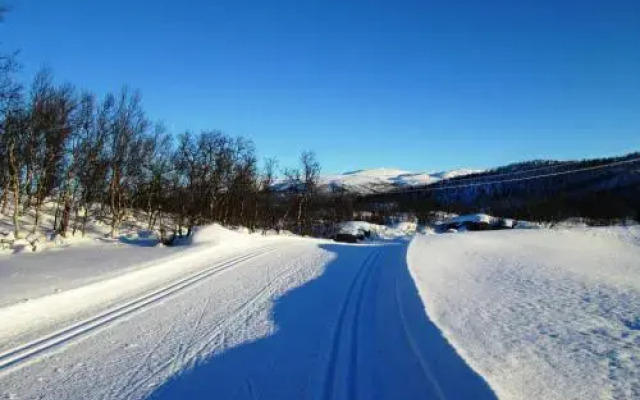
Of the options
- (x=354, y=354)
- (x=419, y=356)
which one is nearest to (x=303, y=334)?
(x=354, y=354)

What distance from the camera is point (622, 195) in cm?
13375

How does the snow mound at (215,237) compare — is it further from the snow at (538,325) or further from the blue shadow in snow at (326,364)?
the blue shadow in snow at (326,364)

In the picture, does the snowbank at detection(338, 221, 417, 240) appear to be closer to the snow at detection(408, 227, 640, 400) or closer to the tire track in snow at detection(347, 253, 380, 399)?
the snow at detection(408, 227, 640, 400)

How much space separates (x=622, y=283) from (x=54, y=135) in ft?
103

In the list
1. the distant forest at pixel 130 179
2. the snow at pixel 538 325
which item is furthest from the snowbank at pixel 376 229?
the snow at pixel 538 325

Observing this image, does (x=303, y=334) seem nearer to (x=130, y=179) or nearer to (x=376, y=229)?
(x=130, y=179)

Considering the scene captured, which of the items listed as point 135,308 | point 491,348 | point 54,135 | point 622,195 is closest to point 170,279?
point 135,308

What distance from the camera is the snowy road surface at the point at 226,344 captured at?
5.91 meters

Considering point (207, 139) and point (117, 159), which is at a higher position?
point (207, 139)

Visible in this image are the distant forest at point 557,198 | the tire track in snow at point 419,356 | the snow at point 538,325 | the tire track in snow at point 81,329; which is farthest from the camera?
the distant forest at point 557,198

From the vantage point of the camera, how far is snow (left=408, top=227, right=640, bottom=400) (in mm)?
5887

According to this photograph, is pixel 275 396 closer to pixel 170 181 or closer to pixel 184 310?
pixel 184 310

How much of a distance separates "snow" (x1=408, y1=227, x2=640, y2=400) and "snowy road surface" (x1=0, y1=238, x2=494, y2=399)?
518mm

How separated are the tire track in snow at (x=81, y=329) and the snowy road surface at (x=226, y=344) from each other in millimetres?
25
